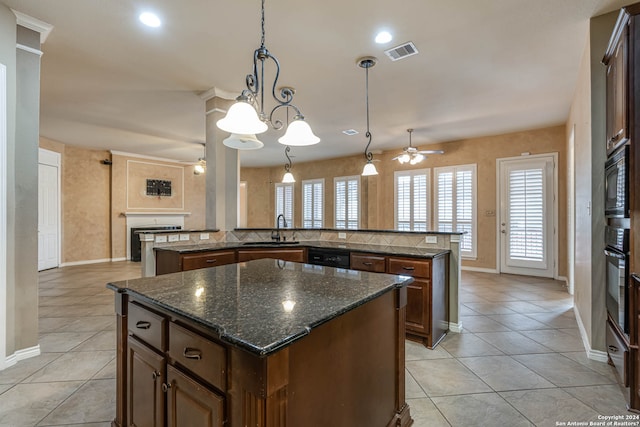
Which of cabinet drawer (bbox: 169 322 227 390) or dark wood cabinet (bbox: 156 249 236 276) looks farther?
dark wood cabinet (bbox: 156 249 236 276)

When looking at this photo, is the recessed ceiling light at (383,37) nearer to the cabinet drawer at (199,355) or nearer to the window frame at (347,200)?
the cabinet drawer at (199,355)

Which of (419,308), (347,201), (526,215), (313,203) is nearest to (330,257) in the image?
(419,308)

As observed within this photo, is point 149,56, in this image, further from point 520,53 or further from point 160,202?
point 160,202

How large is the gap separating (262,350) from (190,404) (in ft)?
1.89

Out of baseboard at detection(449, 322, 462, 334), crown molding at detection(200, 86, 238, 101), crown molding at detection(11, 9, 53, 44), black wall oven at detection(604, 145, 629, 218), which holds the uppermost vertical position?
crown molding at detection(11, 9, 53, 44)

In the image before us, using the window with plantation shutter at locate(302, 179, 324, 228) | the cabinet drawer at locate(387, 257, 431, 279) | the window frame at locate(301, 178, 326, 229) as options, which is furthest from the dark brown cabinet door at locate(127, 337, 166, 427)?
the window with plantation shutter at locate(302, 179, 324, 228)

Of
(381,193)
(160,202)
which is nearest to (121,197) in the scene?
(160,202)

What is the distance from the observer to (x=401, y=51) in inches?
118

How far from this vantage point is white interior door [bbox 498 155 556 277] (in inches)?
221

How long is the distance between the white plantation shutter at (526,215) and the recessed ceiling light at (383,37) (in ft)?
14.8

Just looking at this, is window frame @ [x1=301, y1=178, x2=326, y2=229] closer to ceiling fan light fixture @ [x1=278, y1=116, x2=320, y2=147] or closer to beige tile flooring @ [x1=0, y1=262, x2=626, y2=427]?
beige tile flooring @ [x1=0, y1=262, x2=626, y2=427]

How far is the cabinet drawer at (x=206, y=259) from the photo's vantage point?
323 centimetres

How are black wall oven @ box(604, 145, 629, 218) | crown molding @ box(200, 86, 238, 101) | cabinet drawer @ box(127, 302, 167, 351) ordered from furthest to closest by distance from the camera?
crown molding @ box(200, 86, 238, 101) < black wall oven @ box(604, 145, 629, 218) < cabinet drawer @ box(127, 302, 167, 351)

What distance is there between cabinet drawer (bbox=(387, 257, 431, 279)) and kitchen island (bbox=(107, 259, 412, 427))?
1223 mm
